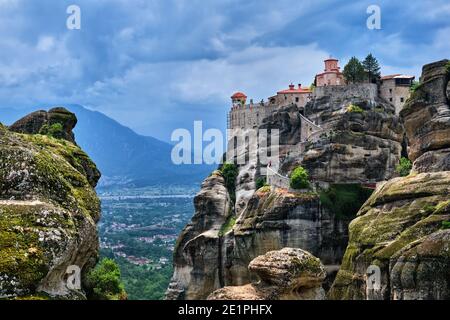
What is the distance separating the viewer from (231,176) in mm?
83188

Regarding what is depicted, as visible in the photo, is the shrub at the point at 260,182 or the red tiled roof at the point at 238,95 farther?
the red tiled roof at the point at 238,95

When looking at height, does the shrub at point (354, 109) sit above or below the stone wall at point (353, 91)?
below

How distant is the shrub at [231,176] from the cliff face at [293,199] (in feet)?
3.81

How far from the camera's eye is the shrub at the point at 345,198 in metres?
67.8

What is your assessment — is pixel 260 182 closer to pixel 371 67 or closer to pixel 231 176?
pixel 231 176

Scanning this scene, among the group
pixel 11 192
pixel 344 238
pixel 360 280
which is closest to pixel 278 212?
pixel 344 238

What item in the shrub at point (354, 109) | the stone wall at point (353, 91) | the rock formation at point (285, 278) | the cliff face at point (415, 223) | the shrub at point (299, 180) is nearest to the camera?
the rock formation at point (285, 278)

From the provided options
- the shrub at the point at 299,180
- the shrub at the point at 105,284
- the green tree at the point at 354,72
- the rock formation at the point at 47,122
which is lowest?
the shrub at the point at 105,284

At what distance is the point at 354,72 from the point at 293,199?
26.1 m

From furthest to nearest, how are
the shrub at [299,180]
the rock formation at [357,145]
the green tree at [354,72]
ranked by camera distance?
the green tree at [354,72]
the rock formation at [357,145]
the shrub at [299,180]

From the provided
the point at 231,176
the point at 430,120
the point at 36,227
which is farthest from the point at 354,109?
the point at 36,227

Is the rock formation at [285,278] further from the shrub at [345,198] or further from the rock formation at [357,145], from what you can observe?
the rock formation at [357,145]

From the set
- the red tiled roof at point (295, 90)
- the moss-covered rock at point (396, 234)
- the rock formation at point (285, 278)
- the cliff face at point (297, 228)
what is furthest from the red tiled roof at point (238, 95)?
the rock formation at point (285, 278)
